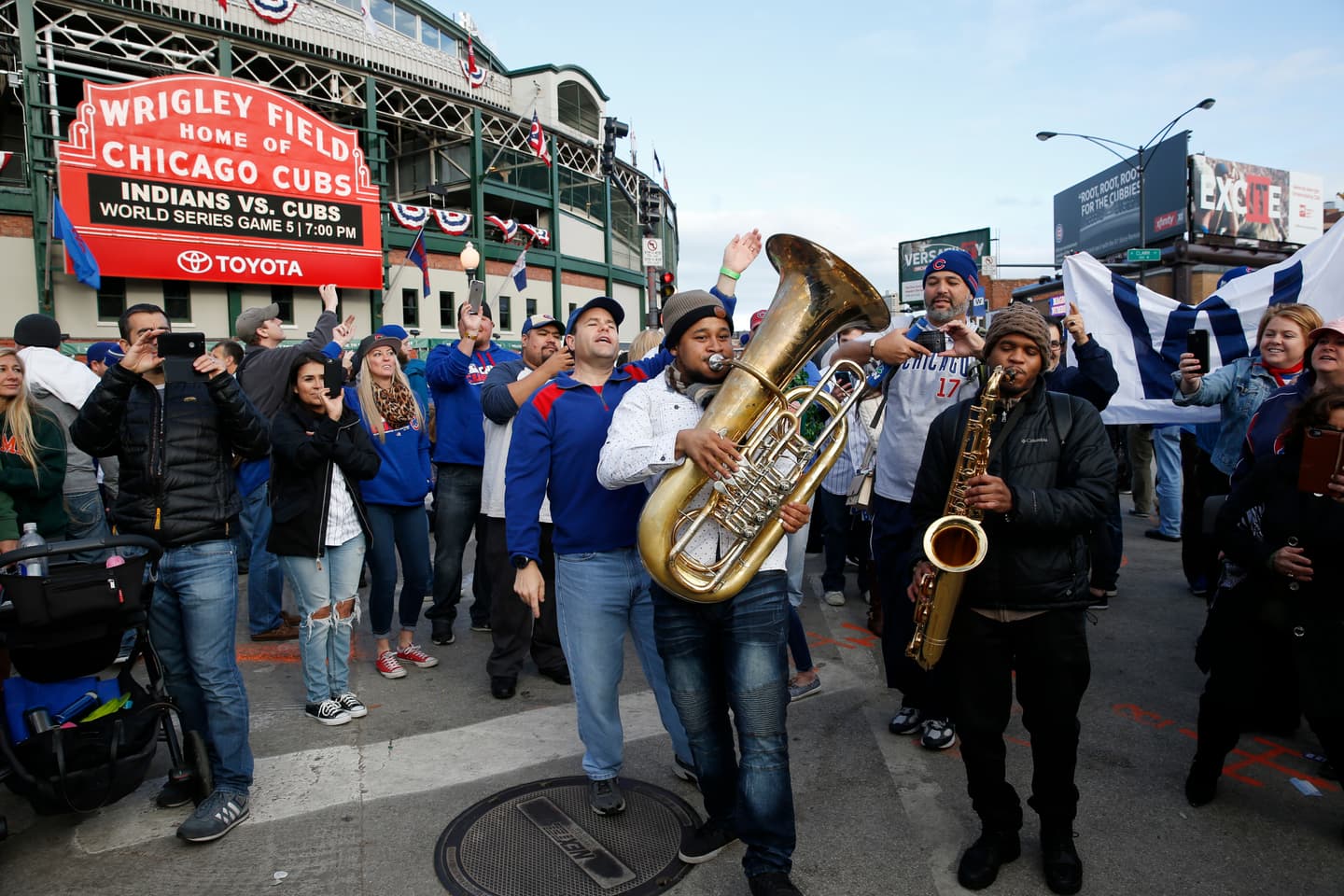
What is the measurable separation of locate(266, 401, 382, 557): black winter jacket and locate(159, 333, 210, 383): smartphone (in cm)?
99

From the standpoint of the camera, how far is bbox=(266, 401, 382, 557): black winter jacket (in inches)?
173

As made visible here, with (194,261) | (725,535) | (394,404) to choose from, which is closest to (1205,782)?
(725,535)

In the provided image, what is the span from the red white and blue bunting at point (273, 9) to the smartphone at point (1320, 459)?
26779 mm

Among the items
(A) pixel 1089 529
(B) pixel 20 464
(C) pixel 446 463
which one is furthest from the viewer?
(C) pixel 446 463

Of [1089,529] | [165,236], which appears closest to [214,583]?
[1089,529]

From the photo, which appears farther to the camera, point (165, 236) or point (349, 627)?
point (165, 236)

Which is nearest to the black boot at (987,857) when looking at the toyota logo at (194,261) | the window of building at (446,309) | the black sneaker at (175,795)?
the black sneaker at (175,795)

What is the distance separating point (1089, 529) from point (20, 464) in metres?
4.73

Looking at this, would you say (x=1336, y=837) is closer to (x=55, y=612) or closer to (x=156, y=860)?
(x=156, y=860)

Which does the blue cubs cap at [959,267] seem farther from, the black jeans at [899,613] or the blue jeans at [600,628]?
the blue jeans at [600,628]

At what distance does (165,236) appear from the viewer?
20.9 meters

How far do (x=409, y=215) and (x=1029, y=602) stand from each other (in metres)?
25.8

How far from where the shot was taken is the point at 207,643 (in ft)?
11.5

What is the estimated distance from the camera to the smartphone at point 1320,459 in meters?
2.99
